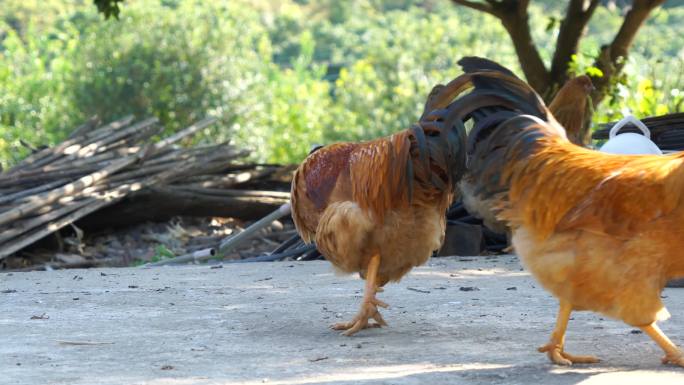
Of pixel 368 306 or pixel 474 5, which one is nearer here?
pixel 368 306

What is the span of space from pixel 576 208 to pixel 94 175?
23.4ft

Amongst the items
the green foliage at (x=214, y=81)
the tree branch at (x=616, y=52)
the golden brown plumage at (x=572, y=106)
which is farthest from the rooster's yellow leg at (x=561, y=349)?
the green foliage at (x=214, y=81)

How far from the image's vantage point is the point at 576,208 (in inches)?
179

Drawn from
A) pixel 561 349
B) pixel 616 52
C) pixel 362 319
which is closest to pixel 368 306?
pixel 362 319

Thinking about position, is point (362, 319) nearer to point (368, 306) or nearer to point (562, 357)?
point (368, 306)

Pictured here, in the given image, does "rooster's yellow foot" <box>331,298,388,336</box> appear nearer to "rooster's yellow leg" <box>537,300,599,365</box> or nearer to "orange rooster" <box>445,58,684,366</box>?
"orange rooster" <box>445,58,684,366</box>

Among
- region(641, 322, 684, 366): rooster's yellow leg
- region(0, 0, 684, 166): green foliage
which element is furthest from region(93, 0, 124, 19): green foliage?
region(0, 0, 684, 166): green foliage

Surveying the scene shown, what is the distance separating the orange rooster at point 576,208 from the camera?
436cm

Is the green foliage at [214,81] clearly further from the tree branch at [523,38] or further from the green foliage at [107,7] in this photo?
the green foliage at [107,7]

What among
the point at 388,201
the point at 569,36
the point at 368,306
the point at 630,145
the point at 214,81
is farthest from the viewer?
the point at 214,81


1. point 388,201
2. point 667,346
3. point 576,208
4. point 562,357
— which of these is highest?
point 576,208

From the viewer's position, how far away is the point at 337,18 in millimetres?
40219

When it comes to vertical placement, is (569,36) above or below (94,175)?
above

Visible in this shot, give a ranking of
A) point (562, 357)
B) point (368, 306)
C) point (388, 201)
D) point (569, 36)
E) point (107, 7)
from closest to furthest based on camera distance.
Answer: point (562, 357) < point (388, 201) < point (368, 306) < point (107, 7) < point (569, 36)
